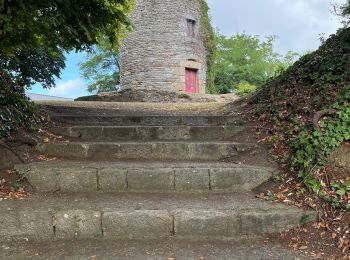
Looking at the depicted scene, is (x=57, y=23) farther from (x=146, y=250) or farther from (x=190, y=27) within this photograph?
(x=190, y=27)

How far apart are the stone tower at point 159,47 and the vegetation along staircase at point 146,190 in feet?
50.0

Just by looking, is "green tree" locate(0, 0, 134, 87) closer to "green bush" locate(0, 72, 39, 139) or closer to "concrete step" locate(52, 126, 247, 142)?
"green bush" locate(0, 72, 39, 139)

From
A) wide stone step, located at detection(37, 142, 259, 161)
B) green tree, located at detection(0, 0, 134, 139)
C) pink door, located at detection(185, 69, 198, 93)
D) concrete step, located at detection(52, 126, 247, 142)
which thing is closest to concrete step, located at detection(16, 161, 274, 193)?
wide stone step, located at detection(37, 142, 259, 161)

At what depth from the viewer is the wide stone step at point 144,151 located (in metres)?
4.10

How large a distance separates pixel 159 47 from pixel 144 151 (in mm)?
16287

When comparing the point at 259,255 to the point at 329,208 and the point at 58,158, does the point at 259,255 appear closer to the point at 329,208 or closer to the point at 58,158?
the point at 329,208

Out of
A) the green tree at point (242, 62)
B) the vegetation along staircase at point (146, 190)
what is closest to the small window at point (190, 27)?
the green tree at point (242, 62)

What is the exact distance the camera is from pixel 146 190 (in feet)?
11.3

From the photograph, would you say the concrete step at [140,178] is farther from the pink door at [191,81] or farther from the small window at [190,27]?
the small window at [190,27]

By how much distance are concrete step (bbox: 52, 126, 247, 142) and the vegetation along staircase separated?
0.5 inches

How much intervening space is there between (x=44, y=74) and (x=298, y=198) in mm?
17347

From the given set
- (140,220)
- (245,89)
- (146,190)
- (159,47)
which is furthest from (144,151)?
(159,47)

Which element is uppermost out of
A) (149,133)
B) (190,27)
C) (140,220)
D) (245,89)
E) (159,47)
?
(190,27)

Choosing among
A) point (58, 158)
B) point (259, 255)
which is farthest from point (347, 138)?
point (58, 158)
